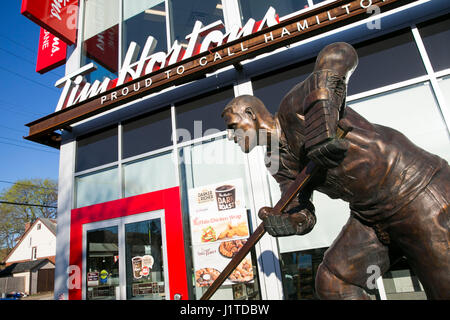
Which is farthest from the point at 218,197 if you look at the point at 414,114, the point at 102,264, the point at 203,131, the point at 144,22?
the point at 144,22

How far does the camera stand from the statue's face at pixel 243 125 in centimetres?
179

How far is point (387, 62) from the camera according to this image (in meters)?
4.16

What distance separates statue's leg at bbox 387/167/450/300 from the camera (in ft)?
4.35

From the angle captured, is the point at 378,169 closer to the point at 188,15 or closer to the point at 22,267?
the point at 188,15

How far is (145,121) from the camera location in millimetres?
5836

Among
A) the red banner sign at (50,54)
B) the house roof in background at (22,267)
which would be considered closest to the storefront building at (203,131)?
the red banner sign at (50,54)

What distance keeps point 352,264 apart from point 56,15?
8.10 m

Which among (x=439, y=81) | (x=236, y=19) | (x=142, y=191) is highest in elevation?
(x=236, y=19)

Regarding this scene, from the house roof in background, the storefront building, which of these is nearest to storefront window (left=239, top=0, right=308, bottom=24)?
the storefront building

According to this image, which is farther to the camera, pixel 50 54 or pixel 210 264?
pixel 50 54

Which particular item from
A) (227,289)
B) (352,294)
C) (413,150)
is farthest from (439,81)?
(227,289)

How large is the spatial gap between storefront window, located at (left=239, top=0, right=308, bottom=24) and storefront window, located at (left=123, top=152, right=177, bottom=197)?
282 cm
